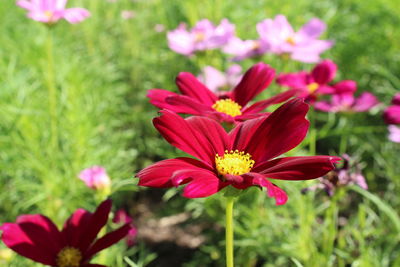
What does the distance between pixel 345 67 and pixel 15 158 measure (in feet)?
5.20

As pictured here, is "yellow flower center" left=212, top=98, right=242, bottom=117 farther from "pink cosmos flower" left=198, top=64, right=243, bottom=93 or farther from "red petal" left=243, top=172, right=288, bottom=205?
"pink cosmos flower" left=198, top=64, right=243, bottom=93

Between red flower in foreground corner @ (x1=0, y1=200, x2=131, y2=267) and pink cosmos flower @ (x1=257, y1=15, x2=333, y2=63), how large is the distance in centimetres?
74

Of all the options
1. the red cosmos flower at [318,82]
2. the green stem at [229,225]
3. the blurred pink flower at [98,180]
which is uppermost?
the green stem at [229,225]

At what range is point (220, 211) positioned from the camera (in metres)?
1.57

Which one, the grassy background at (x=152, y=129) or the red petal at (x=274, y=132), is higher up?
the red petal at (x=274, y=132)

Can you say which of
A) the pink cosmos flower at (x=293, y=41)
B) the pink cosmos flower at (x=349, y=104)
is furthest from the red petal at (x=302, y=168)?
the pink cosmos flower at (x=293, y=41)

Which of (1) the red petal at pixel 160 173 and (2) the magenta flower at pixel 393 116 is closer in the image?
(1) the red petal at pixel 160 173

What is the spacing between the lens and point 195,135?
2.06ft

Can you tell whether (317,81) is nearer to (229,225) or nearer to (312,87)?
(312,87)

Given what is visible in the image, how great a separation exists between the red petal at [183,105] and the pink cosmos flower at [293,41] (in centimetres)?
64

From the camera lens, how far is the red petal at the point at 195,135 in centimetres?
58

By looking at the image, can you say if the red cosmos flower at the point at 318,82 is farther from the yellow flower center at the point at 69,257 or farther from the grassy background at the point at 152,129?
the yellow flower center at the point at 69,257

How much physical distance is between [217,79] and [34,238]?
2.92 ft

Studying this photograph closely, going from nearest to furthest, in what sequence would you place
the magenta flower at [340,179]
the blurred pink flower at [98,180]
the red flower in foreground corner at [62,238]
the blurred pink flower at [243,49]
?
the red flower in foreground corner at [62,238] → the magenta flower at [340,179] → the blurred pink flower at [98,180] → the blurred pink flower at [243,49]
